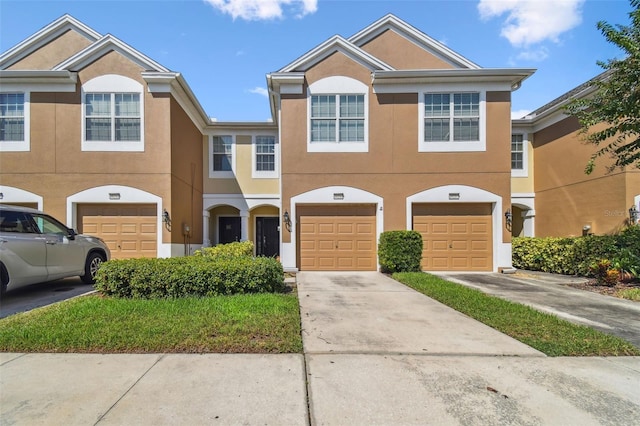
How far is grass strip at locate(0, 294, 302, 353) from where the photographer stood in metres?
4.03

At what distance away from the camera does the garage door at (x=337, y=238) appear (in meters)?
11.2

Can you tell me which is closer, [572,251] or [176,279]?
[176,279]

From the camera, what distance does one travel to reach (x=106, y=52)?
1109 centimetres

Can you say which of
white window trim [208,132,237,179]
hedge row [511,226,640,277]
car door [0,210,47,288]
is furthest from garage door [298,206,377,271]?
car door [0,210,47,288]

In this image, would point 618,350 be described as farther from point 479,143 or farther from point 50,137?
Answer: point 50,137

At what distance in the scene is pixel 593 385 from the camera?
3.24 meters

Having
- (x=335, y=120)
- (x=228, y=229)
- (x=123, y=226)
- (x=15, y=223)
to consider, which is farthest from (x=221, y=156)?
(x=15, y=223)

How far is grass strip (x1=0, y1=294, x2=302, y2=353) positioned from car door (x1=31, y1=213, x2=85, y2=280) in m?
1.30

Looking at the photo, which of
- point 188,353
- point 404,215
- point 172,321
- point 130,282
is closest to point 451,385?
point 188,353

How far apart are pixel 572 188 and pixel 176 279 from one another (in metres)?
15.0

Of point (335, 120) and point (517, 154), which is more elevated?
point (335, 120)

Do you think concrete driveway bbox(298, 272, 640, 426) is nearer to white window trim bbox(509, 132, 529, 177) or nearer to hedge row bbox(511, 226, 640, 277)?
hedge row bbox(511, 226, 640, 277)

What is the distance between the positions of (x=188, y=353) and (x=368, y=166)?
870cm

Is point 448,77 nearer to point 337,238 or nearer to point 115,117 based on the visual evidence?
point 337,238
